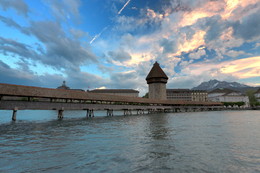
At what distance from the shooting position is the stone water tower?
51.5m

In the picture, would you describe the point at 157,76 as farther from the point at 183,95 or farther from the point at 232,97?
the point at 232,97

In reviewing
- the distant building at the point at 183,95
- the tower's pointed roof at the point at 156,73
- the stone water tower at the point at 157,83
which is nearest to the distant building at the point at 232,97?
the distant building at the point at 183,95

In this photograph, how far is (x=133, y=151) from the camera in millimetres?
5164

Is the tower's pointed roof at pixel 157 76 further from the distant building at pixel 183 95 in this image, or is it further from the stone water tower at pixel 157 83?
the distant building at pixel 183 95

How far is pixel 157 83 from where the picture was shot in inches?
2051

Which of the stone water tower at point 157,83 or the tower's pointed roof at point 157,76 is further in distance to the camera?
the tower's pointed roof at point 157,76

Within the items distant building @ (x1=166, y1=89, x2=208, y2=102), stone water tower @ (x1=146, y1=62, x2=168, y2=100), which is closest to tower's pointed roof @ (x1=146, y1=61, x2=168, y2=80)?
stone water tower @ (x1=146, y1=62, x2=168, y2=100)

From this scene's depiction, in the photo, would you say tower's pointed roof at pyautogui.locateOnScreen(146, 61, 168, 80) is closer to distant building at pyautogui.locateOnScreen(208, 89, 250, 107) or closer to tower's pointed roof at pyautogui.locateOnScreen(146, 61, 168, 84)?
tower's pointed roof at pyautogui.locateOnScreen(146, 61, 168, 84)

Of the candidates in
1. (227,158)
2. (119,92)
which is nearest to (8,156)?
(227,158)

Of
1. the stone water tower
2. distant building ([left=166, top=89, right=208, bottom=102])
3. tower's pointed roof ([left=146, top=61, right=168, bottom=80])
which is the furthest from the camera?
distant building ([left=166, top=89, right=208, bottom=102])

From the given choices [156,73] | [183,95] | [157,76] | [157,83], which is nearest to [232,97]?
[183,95]

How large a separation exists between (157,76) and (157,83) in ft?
7.27

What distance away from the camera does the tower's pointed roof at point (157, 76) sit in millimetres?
51625

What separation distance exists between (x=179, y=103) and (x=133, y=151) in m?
43.0
